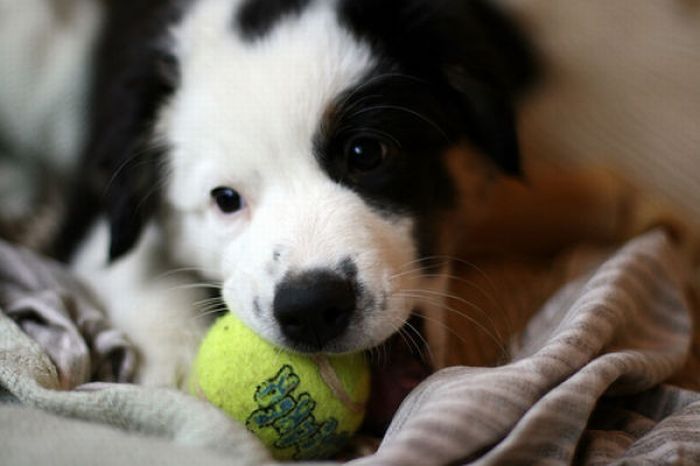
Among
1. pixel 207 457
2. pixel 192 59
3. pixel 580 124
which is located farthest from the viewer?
pixel 580 124

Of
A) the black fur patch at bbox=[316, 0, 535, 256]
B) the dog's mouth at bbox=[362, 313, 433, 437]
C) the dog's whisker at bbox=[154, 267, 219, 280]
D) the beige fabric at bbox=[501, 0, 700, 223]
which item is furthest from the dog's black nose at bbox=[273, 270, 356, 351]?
the beige fabric at bbox=[501, 0, 700, 223]

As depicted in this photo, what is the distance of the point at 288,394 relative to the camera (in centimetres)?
112

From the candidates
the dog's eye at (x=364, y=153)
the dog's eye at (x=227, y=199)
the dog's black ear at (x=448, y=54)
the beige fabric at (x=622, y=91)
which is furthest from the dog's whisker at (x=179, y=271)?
the beige fabric at (x=622, y=91)

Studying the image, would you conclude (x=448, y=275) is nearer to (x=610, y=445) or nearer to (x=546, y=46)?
(x=610, y=445)

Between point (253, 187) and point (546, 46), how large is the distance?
3.24ft

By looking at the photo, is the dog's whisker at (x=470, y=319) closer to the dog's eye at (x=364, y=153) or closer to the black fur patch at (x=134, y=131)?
the dog's eye at (x=364, y=153)

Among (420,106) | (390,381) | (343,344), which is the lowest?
(390,381)

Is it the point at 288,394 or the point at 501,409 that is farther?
the point at 288,394

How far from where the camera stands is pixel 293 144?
1311mm

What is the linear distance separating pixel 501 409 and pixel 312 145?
54cm

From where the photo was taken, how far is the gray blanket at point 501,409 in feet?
3.09

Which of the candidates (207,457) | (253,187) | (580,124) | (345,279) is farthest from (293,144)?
(580,124)

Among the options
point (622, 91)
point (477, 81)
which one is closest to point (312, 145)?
point (477, 81)

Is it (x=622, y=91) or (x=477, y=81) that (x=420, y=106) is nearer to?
(x=477, y=81)
